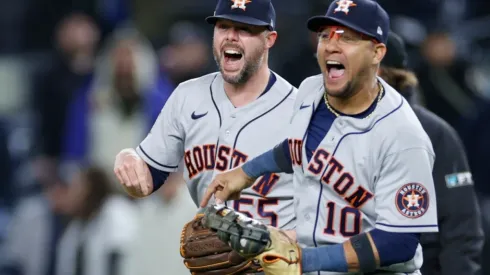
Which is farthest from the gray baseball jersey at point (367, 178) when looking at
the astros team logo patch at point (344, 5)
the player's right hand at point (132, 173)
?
the player's right hand at point (132, 173)

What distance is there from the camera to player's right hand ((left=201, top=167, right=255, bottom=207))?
504cm

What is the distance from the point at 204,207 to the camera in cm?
511

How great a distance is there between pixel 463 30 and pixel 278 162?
227 inches

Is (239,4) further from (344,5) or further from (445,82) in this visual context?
(445,82)

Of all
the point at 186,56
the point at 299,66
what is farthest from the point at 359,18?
the point at 186,56

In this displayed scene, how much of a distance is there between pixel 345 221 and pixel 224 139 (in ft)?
2.78

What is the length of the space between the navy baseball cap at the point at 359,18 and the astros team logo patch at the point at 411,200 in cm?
58

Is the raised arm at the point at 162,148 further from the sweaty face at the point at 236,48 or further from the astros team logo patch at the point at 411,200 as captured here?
the astros team logo patch at the point at 411,200

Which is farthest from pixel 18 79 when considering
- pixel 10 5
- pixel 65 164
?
pixel 65 164

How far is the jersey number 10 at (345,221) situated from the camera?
183 inches

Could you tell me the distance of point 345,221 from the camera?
4.67m

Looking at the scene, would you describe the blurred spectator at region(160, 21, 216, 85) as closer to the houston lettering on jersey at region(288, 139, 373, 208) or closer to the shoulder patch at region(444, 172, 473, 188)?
the shoulder patch at region(444, 172, 473, 188)

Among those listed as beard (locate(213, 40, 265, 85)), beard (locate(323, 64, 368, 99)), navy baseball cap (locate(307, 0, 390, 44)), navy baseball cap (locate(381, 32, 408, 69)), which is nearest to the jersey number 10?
beard (locate(323, 64, 368, 99))

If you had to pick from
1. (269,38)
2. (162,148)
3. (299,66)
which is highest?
(299,66)
